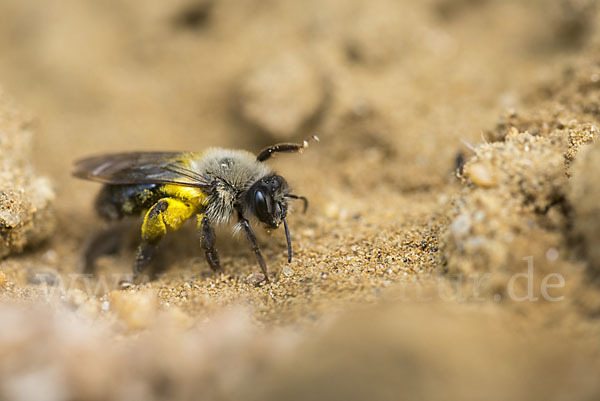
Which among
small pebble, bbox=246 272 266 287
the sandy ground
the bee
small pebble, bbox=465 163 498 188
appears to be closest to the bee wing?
the bee

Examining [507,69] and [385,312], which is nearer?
[385,312]

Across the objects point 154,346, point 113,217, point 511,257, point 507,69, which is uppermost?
point 507,69

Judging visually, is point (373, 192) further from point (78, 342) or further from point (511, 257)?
point (78, 342)

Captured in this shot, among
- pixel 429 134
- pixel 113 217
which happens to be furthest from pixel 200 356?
pixel 429 134

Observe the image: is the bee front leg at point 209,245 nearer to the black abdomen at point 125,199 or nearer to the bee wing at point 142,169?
the bee wing at point 142,169

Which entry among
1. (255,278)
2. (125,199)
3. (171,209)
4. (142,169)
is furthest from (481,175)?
(125,199)

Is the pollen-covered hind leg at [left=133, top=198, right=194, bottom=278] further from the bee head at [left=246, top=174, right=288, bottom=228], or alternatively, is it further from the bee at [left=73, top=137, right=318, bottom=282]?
the bee head at [left=246, top=174, right=288, bottom=228]
